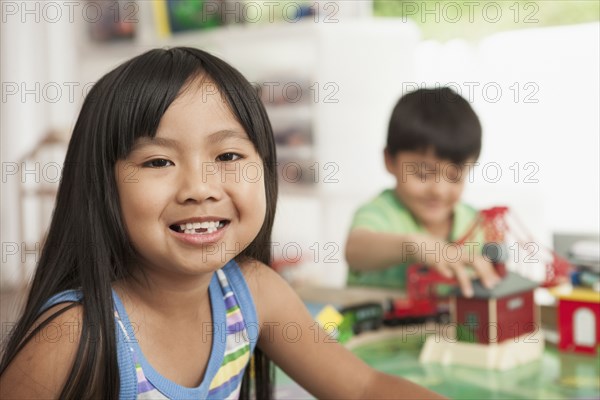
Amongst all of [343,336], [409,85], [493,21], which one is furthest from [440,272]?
[493,21]

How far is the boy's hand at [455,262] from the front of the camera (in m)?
1.01

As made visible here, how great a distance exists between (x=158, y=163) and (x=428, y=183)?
30.7 inches

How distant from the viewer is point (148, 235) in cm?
67

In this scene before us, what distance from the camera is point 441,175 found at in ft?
4.38

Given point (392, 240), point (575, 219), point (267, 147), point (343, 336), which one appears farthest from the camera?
point (575, 219)

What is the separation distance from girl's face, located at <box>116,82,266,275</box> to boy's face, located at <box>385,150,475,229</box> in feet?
2.24

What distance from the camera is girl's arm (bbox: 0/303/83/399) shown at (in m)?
0.64

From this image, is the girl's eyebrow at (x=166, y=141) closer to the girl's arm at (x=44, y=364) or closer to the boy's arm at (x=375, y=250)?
the girl's arm at (x=44, y=364)

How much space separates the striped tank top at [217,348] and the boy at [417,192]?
17.1 inches

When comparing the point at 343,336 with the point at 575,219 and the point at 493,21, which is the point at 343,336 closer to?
the point at 575,219

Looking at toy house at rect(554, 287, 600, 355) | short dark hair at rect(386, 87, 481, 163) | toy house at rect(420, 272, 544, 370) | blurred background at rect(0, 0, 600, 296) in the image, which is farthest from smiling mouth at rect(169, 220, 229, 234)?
blurred background at rect(0, 0, 600, 296)

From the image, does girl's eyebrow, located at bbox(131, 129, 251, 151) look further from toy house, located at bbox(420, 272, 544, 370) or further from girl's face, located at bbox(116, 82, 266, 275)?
toy house, located at bbox(420, 272, 544, 370)

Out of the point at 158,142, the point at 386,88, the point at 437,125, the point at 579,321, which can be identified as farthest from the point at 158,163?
the point at 386,88

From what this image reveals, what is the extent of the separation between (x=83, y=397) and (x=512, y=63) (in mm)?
2390
